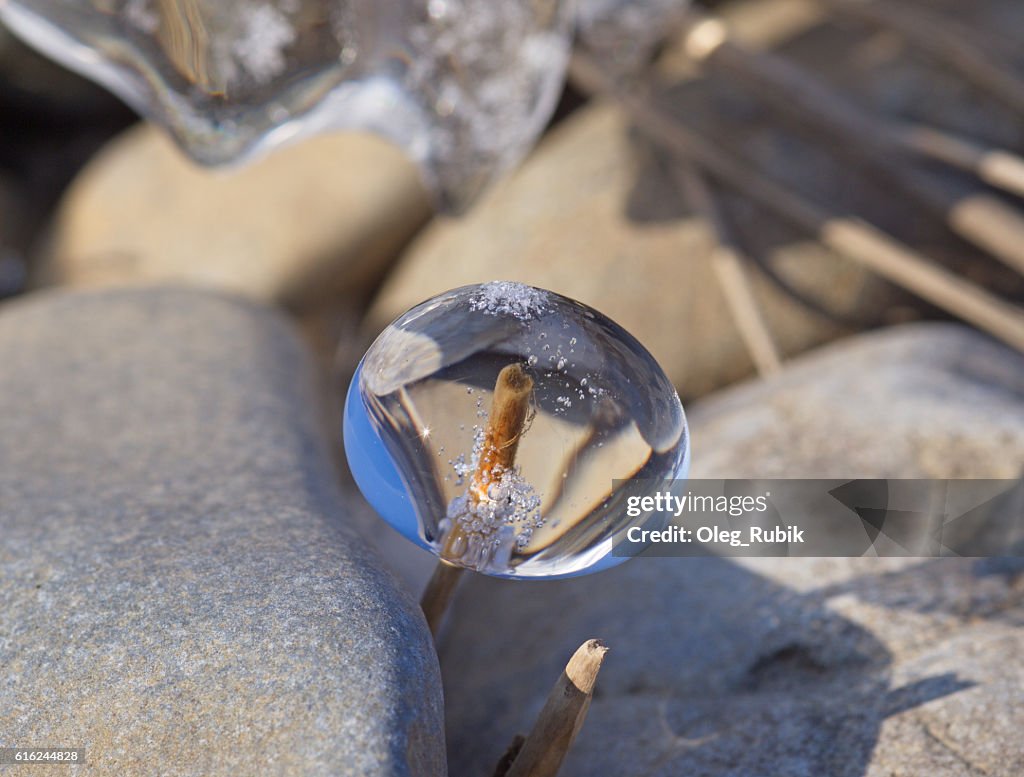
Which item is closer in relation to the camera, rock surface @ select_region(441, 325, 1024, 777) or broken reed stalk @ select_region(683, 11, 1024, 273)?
rock surface @ select_region(441, 325, 1024, 777)

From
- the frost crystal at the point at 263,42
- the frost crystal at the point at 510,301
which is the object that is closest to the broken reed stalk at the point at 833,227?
the frost crystal at the point at 263,42

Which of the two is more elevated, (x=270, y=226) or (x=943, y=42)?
(x=270, y=226)

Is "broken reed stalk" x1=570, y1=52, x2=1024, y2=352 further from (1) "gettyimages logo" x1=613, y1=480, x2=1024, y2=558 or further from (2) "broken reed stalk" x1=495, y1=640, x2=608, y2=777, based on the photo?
(2) "broken reed stalk" x1=495, y1=640, x2=608, y2=777

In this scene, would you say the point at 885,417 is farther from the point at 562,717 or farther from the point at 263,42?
the point at 263,42

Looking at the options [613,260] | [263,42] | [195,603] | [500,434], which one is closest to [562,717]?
[500,434]

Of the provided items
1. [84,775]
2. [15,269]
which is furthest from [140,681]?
[15,269]

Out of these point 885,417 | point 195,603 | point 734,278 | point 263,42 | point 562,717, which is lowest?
point 734,278

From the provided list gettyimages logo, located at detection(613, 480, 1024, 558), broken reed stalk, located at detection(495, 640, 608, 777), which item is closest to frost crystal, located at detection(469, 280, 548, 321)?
broken reed stalk, located at detection(495, 640, 608, 777)
